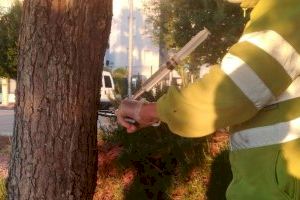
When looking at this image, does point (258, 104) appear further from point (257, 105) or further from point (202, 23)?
point (202, 23)

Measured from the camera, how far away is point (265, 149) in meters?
1.95

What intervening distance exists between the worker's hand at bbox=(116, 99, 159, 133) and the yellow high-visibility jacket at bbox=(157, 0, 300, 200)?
0.08m

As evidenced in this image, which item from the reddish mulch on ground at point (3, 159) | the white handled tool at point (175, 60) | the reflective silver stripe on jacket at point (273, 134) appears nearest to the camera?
the reflective silver stripe on jacket at point (273, 134)

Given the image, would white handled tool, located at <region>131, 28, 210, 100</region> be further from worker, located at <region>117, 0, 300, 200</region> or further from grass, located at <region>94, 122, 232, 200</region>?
grass, located at <region>94, 122, 232, 200</region>

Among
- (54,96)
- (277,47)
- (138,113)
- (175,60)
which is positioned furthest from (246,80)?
(54,96)

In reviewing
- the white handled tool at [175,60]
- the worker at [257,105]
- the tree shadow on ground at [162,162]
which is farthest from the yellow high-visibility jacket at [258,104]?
the tree shadow on ground at [162,162]

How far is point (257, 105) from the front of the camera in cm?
183

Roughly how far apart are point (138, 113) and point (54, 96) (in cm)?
143

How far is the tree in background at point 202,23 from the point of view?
14062mm

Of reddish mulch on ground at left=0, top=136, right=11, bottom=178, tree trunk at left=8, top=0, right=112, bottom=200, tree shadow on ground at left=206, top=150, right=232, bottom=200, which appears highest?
tree trunk at left=8, top=0, right=112, bottom=200

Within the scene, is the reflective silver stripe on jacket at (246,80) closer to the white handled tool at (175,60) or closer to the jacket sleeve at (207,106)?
the jacket sleeve at (207,106)

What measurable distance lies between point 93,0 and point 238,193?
1.80 meters

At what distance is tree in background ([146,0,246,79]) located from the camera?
14062 millimetres

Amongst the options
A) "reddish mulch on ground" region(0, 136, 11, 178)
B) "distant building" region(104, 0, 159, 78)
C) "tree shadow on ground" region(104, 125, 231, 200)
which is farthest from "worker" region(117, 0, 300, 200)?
"distant building" region(104, 0, 159, 78)
